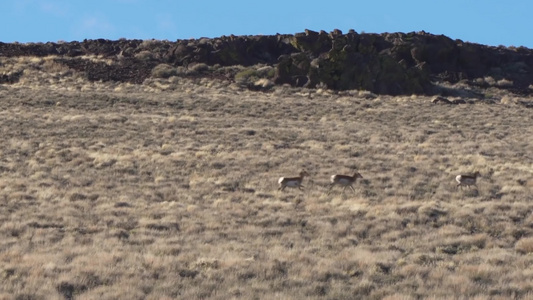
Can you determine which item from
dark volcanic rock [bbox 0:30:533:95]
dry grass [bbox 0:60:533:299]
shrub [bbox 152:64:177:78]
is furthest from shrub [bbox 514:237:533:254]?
shrub [bbox 152:64:177:78]

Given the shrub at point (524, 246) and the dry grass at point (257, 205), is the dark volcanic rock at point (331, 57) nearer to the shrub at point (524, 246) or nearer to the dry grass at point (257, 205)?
the dry grass at point (257, 205)

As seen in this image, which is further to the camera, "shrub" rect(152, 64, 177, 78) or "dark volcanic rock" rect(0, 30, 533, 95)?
"shrub" rect(152, 64, 177, 78)

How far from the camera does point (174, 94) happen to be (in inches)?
1839

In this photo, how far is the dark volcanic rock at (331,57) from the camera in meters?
53.2

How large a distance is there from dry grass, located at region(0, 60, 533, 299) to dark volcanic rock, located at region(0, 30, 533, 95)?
12.6 metres

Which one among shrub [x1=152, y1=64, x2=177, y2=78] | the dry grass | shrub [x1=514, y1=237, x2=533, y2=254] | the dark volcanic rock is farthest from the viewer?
shrub [x1=152, y1=64, x2=177, y2=78]

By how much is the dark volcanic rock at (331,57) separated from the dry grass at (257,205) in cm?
1263

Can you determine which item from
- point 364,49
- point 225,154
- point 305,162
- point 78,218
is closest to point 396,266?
point 78,218

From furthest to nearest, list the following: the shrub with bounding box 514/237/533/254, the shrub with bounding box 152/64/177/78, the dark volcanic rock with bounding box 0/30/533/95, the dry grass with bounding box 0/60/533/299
Answer: the shrub with bounding box 152/64/177/78
the dark volcanic rock with bounding box 0/30/533/95
the shrub with bounding box 514/237/533/254
the dry grass with bounding box 0/60/533/299

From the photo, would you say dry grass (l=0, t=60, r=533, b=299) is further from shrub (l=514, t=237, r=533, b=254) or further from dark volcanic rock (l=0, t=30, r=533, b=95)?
dark volcanic rock (l=0, t=30, r=533, b=95)

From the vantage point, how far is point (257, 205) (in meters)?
17.6

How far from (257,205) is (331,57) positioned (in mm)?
38136

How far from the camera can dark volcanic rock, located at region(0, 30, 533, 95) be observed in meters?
53.2

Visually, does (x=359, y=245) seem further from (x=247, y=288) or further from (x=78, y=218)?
(x=78, y=218)
